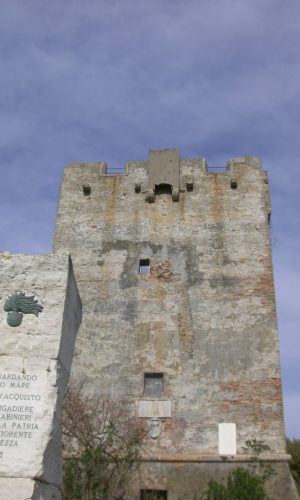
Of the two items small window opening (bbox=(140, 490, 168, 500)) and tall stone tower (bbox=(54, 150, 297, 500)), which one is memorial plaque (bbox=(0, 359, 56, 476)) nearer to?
small window opening (bbox=(140, 490, 168, 500))

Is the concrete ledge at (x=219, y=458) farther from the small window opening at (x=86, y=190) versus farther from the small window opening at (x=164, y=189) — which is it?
the small window opening at (x=86, y=190)

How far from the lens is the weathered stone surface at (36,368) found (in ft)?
15.8

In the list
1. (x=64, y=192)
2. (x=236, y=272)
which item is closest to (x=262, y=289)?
(x=236, y=272)

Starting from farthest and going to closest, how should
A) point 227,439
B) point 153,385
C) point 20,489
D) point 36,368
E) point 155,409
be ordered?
point 153,385, point 155,409, point 227,439, point 36,368, point 20,489

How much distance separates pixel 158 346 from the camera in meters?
15.2

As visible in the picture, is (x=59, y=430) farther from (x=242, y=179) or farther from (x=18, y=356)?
(x=242, y=179)

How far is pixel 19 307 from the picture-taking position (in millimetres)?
5363

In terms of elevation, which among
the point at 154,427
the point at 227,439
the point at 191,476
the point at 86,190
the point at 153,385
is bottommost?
the point at 191,476

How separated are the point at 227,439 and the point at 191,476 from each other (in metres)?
1.24

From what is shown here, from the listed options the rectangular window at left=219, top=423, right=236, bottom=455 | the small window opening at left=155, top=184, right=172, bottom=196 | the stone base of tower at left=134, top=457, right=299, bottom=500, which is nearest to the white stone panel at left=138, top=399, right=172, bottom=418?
the stone base of tower at left=134, top=457, right=299, bottom=500

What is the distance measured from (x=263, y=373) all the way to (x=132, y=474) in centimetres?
417

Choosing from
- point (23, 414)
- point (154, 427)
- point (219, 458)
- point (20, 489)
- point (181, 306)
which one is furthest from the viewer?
point (181, 306)

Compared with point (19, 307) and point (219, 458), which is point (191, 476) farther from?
point (19, 307)

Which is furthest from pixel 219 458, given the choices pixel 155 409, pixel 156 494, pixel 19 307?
pixel 19 307
